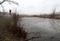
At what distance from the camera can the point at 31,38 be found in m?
13.2

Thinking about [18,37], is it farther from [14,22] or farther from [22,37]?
[14,22]

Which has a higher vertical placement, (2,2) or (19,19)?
(2,2)

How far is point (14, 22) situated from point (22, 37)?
211 cm

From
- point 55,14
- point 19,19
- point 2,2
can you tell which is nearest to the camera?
point 19,19

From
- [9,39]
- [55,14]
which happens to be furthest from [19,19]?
[55,14]

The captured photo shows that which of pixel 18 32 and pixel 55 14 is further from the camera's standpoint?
pixel 55 14

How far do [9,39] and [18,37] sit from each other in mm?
1643

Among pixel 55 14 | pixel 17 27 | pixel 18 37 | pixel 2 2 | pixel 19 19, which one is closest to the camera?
pixel 18 37

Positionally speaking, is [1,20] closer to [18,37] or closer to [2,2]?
[2,2]

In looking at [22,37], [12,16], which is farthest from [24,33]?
[12,16]

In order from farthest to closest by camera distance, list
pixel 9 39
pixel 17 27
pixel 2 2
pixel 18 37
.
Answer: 1. pixel 2 2
2. pixel 17 27
3. pixel 18 37
4. pixel 9 39

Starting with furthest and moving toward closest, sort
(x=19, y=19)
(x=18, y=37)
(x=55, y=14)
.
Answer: (x=55, y=14)
(x=19, y=19)
(x=18, y=37)

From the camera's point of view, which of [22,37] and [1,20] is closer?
[22,37]

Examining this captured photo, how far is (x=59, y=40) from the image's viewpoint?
1320 cm
